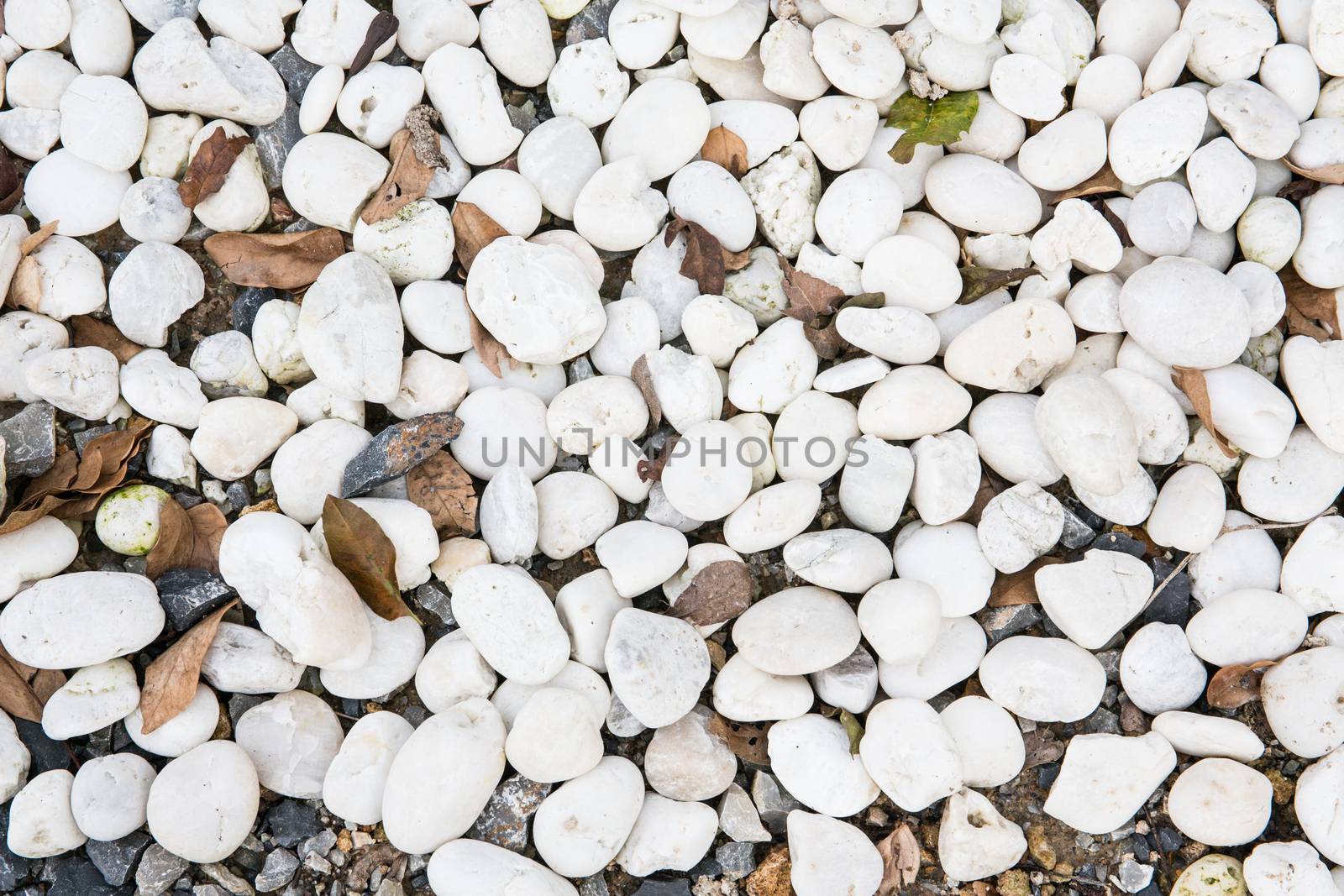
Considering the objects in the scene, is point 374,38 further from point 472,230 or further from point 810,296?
point 810,296

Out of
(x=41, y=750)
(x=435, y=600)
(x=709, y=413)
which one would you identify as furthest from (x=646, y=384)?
(x=41, y=750)

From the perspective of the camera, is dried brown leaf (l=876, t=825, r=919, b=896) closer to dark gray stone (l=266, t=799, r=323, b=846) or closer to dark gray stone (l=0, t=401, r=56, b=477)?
dark gray stone (l=266, t=799, r=323, b=846)

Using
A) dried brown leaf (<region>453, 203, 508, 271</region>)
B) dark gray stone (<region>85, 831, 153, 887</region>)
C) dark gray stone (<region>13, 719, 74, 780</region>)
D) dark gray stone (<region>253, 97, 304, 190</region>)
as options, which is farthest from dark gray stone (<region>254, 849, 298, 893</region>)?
dark gray stone (<region>253, 97, 304, 190</region>)

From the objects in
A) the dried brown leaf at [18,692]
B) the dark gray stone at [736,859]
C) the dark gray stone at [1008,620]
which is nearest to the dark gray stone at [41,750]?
the dried brown leaf at [18,692]

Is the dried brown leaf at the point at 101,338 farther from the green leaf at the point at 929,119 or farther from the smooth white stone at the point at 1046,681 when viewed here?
the smooth white stone at the point at 1046,681

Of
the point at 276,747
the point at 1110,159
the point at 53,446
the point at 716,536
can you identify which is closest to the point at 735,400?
the point at 716,536

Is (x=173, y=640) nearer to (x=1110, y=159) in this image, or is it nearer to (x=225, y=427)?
(x=225, y=427)
